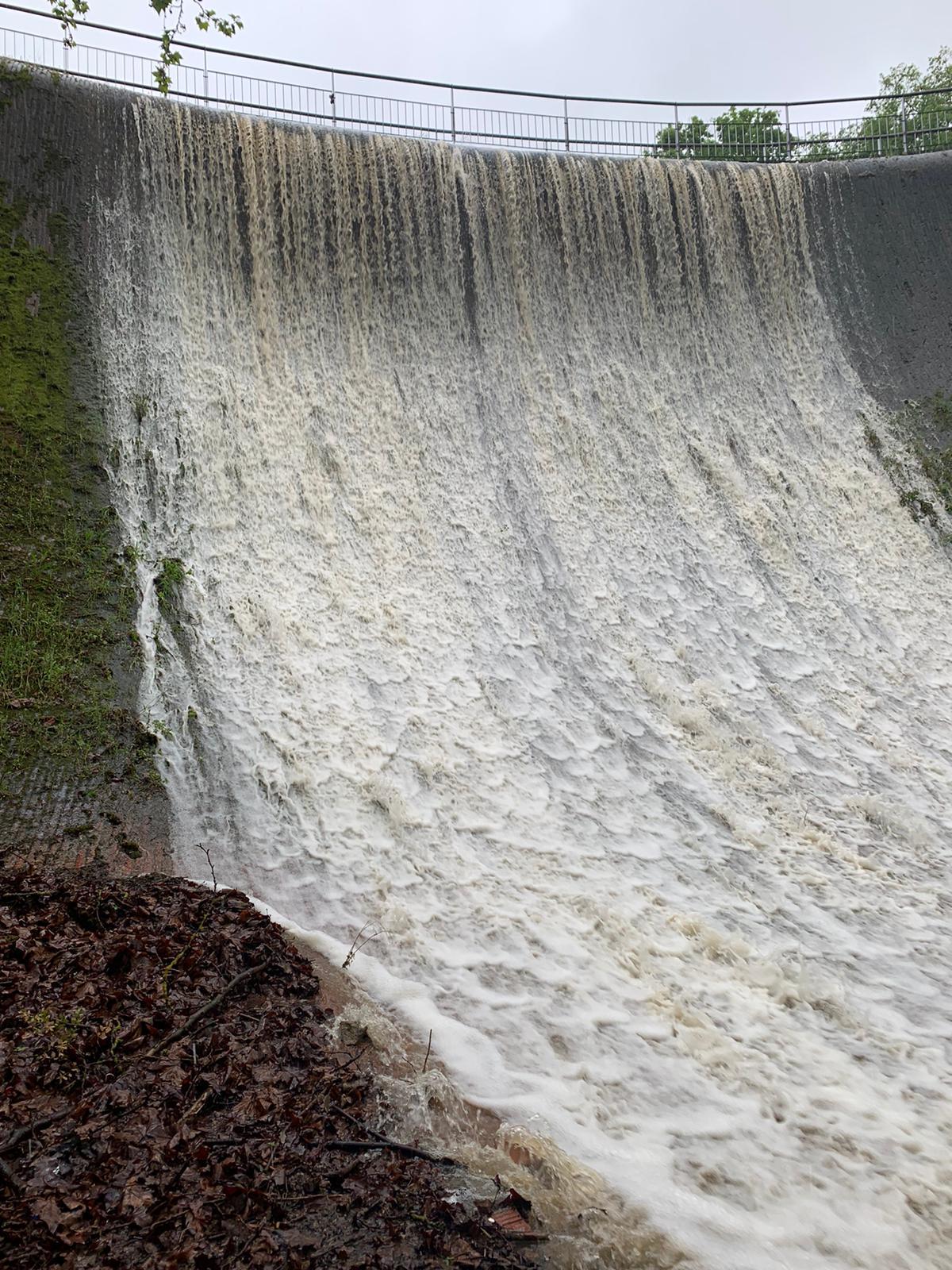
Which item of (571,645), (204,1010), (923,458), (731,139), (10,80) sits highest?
(731,139)

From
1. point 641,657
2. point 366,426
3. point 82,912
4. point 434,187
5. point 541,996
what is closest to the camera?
point 82,912

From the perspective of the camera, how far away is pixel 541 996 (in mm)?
4891

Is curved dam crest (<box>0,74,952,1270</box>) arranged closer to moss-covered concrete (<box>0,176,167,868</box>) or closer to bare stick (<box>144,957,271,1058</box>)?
moss-covered concrete (<box>0,176,167,868</box>)

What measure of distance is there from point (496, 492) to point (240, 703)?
13.8 feet

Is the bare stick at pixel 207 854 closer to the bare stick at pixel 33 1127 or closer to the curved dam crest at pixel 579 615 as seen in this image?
the curved dam crest at pixel 579 615

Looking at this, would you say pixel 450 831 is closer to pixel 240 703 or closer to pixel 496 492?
pixel 240 703

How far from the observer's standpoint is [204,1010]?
3797 mm

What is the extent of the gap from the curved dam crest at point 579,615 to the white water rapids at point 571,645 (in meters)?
0.03

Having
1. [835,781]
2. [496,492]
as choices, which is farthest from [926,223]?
[835,781]

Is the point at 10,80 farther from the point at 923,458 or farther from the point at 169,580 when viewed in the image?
the point at 923,458

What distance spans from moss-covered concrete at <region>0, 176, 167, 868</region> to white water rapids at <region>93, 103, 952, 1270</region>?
13.7 inches

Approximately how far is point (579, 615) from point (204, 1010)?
6143 mm

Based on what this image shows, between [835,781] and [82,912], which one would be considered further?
[835,781]

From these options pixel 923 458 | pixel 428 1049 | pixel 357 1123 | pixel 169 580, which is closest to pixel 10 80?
pixel 169 580
